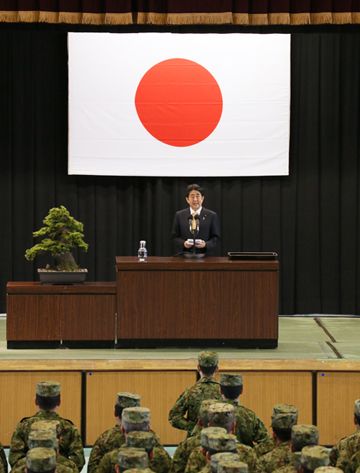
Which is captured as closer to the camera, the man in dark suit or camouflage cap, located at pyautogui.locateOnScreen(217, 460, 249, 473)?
camouflage cap, located at pyautogui.locateOnScreen(217, 460, 249, 473)

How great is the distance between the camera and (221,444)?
3.29 meters

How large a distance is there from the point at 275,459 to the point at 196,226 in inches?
181

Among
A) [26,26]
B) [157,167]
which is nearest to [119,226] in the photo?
[157,167]

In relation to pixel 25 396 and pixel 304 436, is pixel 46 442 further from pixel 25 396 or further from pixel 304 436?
pixel 25 396

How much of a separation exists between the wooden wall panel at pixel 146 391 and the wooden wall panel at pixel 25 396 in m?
0.09

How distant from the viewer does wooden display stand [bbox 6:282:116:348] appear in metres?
7.97

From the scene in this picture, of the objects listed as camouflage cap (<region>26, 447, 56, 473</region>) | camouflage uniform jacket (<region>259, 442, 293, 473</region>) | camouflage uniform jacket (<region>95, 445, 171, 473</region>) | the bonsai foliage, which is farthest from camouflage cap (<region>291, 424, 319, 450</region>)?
the bonsai foliage

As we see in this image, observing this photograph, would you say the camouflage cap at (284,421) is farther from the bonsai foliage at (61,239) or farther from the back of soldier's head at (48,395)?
the bonsai foliage at (61,239)

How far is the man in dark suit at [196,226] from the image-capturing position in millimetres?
8414

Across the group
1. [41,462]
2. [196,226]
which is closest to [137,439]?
[41,462]

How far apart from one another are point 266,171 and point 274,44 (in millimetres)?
1297

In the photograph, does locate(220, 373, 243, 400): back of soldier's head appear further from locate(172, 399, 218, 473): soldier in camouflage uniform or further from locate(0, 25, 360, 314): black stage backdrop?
locate(0, 25, 360, 314): black stage backdrop

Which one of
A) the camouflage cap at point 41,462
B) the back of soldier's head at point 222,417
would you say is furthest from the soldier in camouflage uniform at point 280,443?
the camouflage cap at point 41,462

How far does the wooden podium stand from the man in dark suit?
446mm
